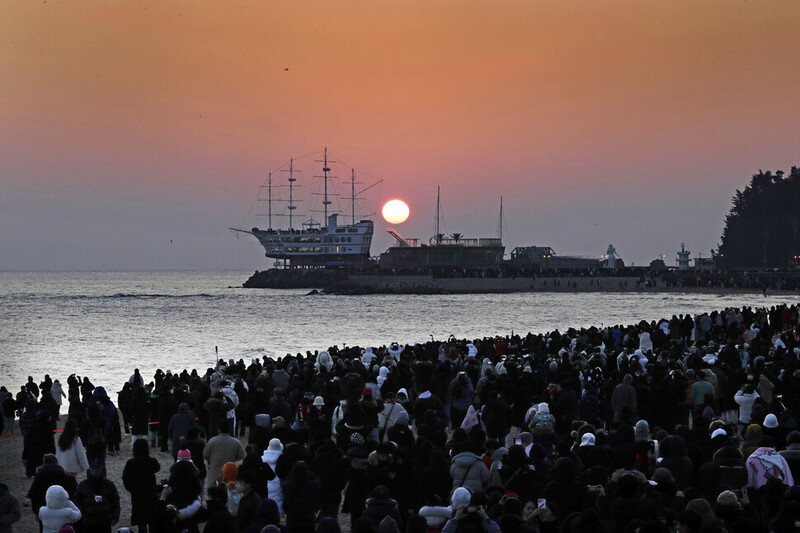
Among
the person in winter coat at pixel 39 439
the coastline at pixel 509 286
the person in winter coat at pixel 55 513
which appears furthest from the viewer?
the coastline at pixel 509 286

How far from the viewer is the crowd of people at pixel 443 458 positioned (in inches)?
275

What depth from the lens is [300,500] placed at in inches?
292

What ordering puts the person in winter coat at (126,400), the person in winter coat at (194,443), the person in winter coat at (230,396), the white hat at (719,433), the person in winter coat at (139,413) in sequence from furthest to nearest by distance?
the person in winter coat at (126,400) < the person in winter coat at (139,413) < the person in winter coat at (230,396) < the person in winter coat at (194,443) < the white hat at (719,433)

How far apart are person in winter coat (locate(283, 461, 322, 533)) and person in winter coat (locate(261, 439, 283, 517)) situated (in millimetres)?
1209

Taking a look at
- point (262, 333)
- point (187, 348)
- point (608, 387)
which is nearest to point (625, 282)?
point (262, 333)

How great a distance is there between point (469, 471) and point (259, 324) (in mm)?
67835

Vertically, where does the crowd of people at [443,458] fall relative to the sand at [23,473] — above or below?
above

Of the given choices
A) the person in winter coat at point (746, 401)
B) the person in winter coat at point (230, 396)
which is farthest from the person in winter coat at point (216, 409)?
the person in winter coat at point (746, 401)

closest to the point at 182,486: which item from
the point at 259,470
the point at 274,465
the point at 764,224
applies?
the point at 259,470

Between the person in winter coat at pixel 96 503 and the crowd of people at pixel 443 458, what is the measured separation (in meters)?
0.01

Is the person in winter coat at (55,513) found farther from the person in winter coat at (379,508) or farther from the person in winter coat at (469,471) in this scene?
the person in winter coat at (469,471)

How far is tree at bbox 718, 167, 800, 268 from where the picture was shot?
121 meters

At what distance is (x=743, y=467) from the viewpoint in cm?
830

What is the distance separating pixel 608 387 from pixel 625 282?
100 m
